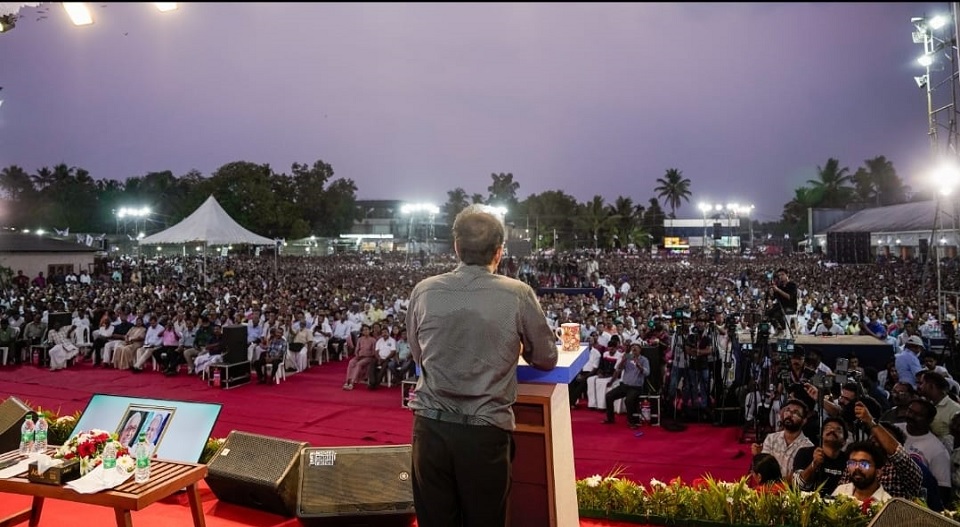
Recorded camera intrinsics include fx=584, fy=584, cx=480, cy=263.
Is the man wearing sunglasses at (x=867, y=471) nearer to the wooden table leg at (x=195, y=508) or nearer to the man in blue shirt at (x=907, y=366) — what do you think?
the wooden table leg at (x=195, y=508)

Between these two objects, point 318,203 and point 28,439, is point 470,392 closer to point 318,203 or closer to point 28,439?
point 28,439

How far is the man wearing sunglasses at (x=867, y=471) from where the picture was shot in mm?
3643

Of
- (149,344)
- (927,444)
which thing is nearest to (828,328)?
(927,444)

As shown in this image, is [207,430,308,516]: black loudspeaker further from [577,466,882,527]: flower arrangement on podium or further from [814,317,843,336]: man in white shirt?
[814,317,843,336]: man in white shirt

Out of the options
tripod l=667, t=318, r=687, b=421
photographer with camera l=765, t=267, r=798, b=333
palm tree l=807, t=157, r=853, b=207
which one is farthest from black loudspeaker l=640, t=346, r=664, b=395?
palm tree l=807, t=157, r=853, b=207

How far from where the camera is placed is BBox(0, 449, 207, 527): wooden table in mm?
2928

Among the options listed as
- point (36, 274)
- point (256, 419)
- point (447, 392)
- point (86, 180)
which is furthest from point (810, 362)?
point (86, 180)

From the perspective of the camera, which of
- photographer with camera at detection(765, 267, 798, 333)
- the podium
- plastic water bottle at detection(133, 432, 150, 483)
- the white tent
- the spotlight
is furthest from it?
the white tent

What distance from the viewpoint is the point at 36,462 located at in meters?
3.17

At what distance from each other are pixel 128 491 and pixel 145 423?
1.22 metres

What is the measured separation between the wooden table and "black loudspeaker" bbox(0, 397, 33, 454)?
1.02m

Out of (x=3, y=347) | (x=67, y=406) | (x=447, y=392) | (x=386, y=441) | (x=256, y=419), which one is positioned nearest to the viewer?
(x=447, y=392)

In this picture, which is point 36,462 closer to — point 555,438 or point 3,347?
point 555,438

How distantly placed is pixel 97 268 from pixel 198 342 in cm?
1571
